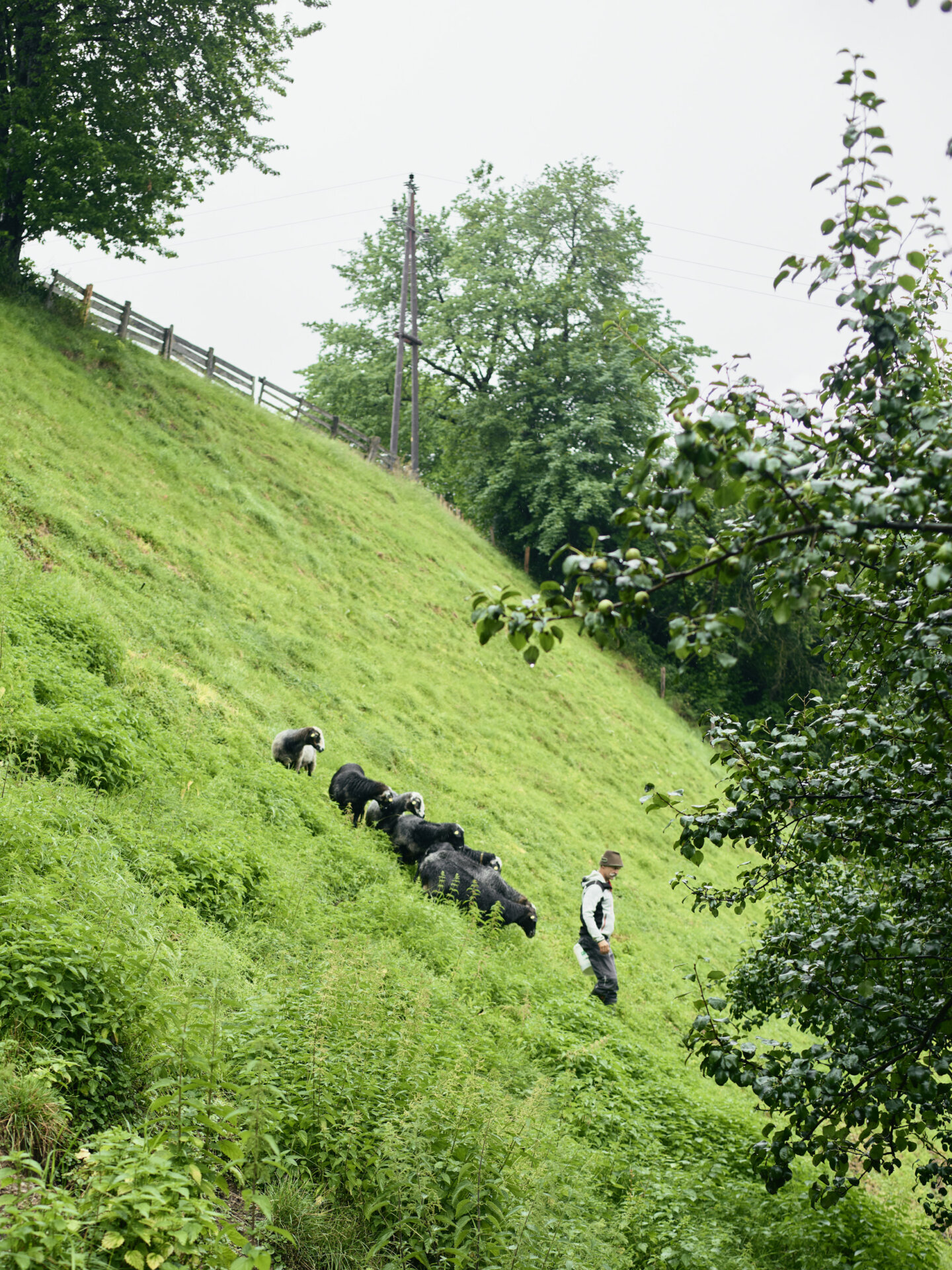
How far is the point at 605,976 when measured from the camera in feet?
35.4

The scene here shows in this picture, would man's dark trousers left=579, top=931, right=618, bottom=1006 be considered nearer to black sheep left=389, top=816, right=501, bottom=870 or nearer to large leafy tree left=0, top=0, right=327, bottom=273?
black sheep left=389, top=816, right=501, bottom=870

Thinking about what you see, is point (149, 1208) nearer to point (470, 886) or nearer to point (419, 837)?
point (470, 886)

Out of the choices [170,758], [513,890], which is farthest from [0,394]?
[513,890]

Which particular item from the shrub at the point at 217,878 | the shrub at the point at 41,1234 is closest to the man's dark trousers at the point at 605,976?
the shrub at the point at 217,878

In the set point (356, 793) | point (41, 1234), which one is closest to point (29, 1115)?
point (41, 1234)

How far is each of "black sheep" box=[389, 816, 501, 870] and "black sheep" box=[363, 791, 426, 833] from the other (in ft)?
0.33

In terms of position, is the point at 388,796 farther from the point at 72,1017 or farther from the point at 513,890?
the point at 72,1017

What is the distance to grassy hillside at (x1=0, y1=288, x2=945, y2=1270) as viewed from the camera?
459 centimetres

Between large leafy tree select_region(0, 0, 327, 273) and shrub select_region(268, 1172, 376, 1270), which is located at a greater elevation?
large leafy tree select_region(0, 0, 327, 273)

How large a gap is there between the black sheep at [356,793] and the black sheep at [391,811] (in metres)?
0.06

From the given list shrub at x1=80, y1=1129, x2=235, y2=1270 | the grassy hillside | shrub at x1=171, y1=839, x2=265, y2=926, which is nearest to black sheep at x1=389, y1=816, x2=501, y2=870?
the grassy hillside

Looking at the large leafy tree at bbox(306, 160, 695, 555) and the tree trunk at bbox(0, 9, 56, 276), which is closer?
the tree trunk at bbox(0, 9, 56, 276)

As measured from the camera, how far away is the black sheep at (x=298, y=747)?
1216 centimetres

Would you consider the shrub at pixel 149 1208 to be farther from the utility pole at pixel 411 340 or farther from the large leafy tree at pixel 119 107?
the utility pole at pixel 411 340
